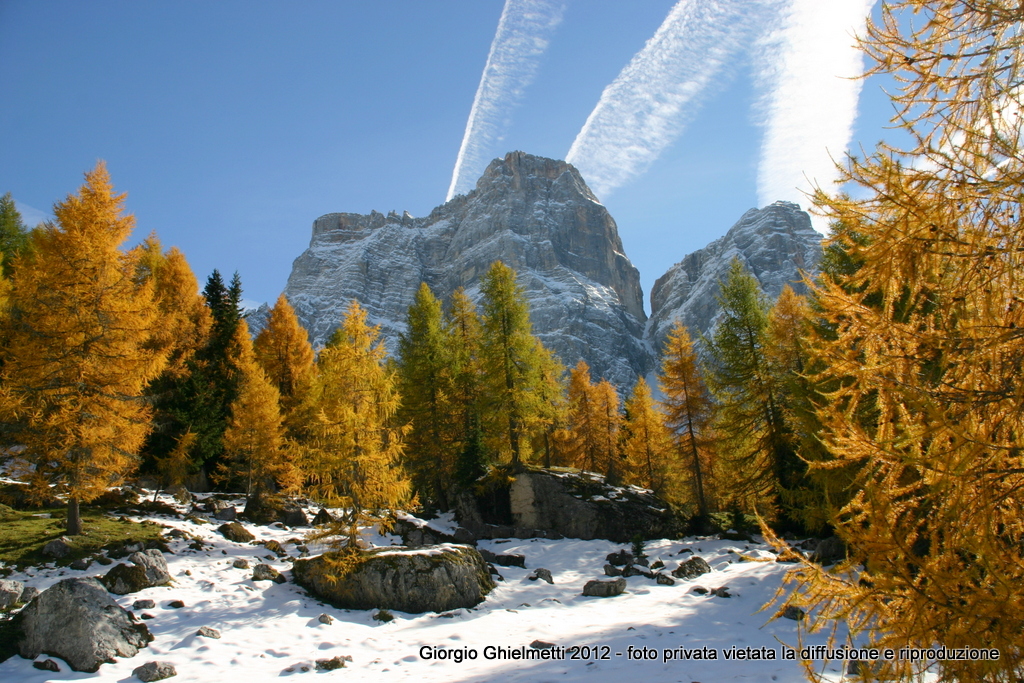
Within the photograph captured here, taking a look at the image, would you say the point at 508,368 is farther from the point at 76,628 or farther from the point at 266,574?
the point at 76,628

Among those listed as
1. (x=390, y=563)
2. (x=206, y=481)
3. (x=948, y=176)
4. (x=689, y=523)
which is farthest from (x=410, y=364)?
(x=948, y=176)

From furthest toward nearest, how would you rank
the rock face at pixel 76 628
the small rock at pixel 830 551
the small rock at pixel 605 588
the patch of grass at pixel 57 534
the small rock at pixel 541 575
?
1. the small rock at pixel 541 575
2. the small rock at pixel 830 551
3. the small rock at pixel 605 588
4. the patch of grass at pixel 57 534
5. the rock face at pixel 76 628

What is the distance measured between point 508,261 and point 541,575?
443 ft

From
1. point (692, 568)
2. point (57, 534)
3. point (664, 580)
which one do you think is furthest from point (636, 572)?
point (57, 534)

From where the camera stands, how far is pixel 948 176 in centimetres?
333

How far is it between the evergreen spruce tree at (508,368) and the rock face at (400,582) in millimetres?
7962

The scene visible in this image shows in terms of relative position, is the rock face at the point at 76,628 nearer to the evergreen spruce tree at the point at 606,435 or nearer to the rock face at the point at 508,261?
the evergreen spruce tree at the point at 606,435

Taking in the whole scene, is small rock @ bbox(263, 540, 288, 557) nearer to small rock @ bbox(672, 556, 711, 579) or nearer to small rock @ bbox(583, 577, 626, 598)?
small rock @ bbox(583, 577, 626, 598)

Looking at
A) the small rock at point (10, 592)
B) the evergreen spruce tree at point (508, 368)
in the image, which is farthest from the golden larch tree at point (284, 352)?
the small rock at point (10, 592)

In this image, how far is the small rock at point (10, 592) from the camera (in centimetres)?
806

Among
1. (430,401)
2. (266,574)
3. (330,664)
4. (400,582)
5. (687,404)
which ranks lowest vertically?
(330,664)

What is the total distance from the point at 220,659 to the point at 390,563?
13.6ft

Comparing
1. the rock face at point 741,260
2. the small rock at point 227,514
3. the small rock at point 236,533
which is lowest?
the small rock at point 236,533

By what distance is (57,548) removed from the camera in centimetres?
1028
